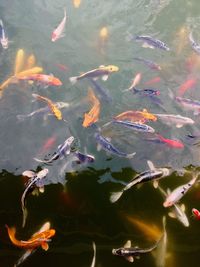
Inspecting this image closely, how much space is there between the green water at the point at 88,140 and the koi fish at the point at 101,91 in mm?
72

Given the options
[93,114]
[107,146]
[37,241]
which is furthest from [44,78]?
[37,241]

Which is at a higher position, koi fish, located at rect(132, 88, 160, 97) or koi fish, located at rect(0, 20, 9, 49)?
koi fish, located at rect(0, 20, 9, 49)

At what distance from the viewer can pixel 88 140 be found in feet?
13.8

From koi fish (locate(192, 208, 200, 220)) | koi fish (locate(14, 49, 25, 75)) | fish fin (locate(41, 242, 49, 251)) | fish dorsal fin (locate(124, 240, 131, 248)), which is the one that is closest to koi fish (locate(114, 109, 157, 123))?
koi fish (locate(192, 208, 200, 220))

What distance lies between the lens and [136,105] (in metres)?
4.60

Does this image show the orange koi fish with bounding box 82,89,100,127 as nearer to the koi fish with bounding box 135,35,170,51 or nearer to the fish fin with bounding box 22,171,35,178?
the fish fin with bounding box 22,171,35,178

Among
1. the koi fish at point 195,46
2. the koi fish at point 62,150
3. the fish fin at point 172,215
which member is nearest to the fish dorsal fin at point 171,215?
the fish fin at point 172,215

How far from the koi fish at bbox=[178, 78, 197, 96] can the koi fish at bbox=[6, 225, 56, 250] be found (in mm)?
2372

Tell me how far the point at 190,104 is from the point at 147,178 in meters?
1.19

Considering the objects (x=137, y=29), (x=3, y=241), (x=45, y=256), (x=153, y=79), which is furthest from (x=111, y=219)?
(x=137, y=29)

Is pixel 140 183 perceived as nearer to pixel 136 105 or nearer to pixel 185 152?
pixel 185 152

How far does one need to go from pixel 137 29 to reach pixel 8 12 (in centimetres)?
190

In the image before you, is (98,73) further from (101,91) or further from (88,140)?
(88,140)

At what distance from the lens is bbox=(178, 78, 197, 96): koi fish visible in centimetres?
480
